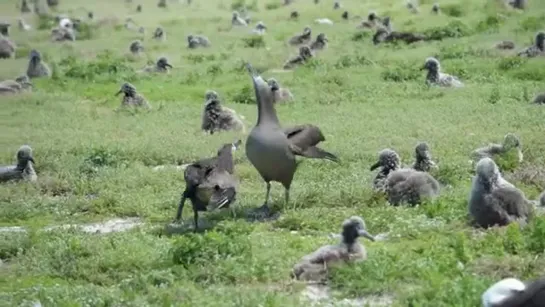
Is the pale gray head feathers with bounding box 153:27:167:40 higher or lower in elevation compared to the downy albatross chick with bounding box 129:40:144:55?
lower

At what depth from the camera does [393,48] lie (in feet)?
108

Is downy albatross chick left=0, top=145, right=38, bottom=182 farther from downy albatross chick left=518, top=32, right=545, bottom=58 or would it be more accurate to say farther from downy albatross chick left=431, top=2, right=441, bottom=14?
downy albatross chick left=431, top=2, right=441, bottom=14

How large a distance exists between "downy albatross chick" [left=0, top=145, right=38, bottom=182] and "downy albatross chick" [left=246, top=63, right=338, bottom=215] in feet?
14.8

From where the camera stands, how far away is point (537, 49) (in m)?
28.4

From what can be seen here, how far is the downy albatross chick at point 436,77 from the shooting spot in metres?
25.6

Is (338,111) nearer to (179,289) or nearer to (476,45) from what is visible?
(476,45)

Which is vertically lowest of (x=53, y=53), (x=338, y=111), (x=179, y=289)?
(x=53, y=53)

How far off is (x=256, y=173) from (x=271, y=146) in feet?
9.69

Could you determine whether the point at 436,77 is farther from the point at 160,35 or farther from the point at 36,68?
the point at 160,35

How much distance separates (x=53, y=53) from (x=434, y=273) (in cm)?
2759

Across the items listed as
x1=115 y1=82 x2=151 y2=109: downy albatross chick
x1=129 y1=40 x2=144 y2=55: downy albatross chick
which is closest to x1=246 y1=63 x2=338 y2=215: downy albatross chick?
x1=115 y1=82 x2=151 y2=109: downy albatross chick

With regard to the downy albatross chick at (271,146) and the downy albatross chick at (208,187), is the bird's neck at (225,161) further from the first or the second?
the downy albatross chick at (271,146)

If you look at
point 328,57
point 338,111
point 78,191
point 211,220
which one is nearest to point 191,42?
point 328,57

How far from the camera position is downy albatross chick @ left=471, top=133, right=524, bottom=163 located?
17.1 meters
